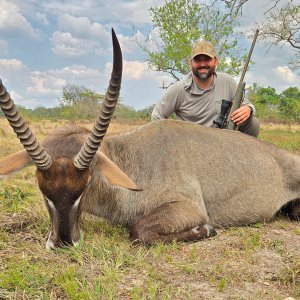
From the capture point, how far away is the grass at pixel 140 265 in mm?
3656

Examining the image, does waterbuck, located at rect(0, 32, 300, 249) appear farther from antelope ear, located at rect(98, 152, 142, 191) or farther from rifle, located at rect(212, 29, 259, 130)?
rifle, located at rect(212, 29, 259, 130)

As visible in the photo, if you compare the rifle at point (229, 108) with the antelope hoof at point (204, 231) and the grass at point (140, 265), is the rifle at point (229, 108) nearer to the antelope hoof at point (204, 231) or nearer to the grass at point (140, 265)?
the grass at point (140, 265)

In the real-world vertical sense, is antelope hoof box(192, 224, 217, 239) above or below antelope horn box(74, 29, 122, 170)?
below

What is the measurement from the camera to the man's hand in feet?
25.1

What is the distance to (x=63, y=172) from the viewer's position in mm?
4449

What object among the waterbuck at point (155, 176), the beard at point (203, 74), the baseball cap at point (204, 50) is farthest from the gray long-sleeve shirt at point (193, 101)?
the waterbuck at point (155, 176)

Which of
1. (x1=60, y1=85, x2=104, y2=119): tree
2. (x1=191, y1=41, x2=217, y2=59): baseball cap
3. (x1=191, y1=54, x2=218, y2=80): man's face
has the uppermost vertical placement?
(x1=191, y1=41, x2=217, y2=59): baseball cap

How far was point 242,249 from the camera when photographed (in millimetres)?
4918

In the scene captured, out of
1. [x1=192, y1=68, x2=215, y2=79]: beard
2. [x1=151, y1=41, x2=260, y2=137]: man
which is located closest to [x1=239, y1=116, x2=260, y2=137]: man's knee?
[x1=151, y1=41, x2=260, y2=137]: man

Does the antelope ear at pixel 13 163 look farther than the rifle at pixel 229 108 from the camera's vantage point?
No

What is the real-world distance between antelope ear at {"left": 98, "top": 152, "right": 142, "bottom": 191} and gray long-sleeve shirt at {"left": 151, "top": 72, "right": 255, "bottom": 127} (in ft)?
11.2

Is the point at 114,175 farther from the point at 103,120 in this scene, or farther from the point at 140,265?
the point at 140,265

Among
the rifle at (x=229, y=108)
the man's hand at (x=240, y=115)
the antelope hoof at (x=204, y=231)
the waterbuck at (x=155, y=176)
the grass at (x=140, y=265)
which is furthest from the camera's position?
the rifle at (x=229, y=108)

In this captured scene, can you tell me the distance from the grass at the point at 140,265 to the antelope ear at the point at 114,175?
2.10ft
